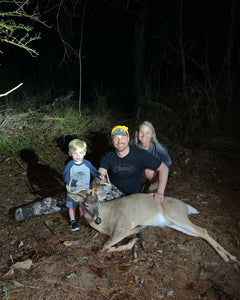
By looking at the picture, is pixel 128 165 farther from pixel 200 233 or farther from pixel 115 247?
pixel 200 233

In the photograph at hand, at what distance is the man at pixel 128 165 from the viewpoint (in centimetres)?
349

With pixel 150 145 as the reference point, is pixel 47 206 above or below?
below

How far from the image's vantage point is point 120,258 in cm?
301

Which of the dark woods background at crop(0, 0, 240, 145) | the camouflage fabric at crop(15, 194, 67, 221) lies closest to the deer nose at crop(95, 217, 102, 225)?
the camouflage fabric at crop(15, 194, 67, 221)

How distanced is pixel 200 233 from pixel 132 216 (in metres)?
0.91

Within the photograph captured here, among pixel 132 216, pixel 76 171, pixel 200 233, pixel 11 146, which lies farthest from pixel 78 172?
pixel 11 146

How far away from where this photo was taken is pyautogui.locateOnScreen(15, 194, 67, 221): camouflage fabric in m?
3.91

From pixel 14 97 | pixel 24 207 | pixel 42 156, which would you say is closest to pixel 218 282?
pixel 24 207

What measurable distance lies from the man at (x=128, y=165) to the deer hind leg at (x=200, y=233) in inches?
15.8

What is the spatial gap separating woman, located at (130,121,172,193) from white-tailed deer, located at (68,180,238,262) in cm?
77

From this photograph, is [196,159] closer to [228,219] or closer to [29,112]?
[228,219]

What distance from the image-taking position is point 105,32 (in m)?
16.3

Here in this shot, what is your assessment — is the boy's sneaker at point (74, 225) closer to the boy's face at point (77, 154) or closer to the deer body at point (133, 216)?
the deer body at point (133, 216)

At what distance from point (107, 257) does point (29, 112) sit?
5290 millimetres
